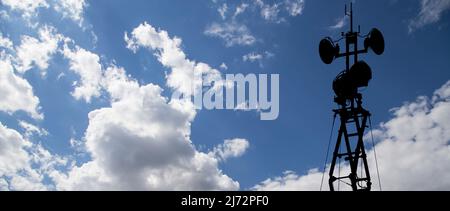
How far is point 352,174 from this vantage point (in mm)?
18125

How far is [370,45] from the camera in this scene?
1923 cm
